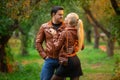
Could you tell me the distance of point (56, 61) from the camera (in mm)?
8023

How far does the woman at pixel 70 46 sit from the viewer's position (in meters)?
7.65

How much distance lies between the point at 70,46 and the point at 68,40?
0.44 feet

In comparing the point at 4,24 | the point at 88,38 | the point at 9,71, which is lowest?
the point at 88,38

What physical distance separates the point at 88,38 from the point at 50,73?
4861 cm

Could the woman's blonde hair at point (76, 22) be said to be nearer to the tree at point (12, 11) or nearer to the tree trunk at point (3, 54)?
the tree at point (12, 11)

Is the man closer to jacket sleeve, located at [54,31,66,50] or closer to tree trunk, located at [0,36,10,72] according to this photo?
jacket sleeve, located at [54,31,66,50]

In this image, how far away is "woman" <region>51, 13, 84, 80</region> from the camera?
7.65m

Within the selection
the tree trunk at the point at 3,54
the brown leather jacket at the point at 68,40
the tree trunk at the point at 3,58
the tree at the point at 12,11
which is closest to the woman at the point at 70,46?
the brown leather jacket at the point at 68,40

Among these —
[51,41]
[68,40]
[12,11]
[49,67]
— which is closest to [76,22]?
[68,40]

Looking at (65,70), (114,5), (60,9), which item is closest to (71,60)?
(65,70)

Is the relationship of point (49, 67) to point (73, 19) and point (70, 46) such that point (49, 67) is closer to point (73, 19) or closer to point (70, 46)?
point (70, 46)

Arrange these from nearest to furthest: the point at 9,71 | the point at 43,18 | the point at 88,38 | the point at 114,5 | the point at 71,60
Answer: the point at 71,60 < the point at 114,5 < the point at 43,18 < the point at 9,71 < the point at 88,38

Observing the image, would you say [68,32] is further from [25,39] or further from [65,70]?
[25,39]

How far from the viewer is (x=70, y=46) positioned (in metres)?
7.73
